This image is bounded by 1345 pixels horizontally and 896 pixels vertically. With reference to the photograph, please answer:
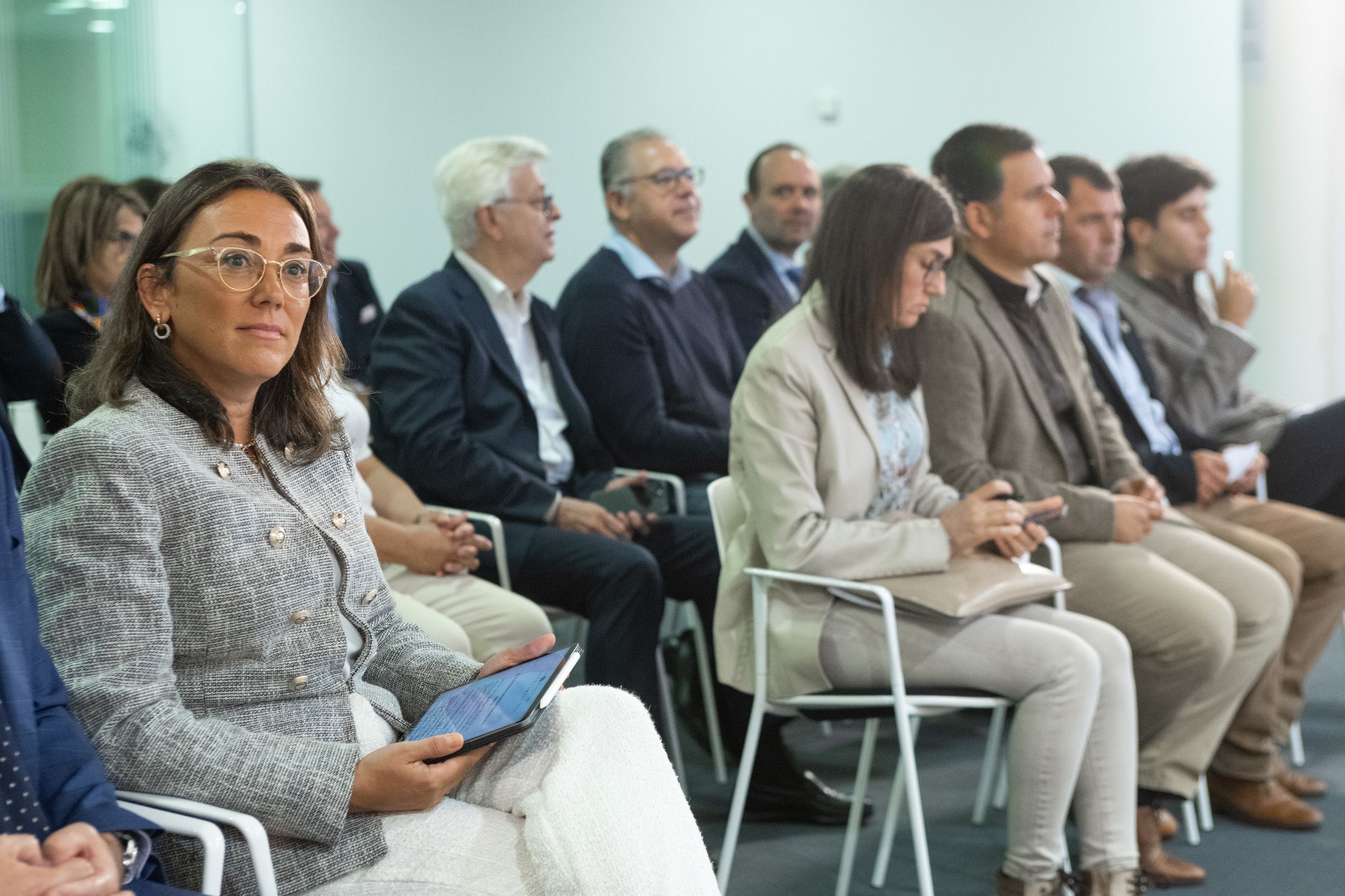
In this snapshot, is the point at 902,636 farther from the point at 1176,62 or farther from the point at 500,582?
the point at 1176,62

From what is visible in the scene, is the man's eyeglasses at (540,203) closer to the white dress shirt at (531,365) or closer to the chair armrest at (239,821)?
the white dress shirt at (531,365)

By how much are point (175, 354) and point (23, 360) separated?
143cm

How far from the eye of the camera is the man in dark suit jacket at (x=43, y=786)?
120cm

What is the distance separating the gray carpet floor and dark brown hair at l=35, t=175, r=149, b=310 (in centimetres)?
191

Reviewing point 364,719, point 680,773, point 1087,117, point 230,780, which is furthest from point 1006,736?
point 1087,117

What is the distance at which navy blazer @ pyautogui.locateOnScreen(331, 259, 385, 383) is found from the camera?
4.33 meters

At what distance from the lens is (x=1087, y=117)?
631cm

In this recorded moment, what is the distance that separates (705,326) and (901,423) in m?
1.28

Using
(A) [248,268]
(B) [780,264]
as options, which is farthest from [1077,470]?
(A) [248,268]

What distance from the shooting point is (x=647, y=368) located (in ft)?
11.8

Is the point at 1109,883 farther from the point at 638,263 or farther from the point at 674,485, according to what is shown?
the point at 638,263

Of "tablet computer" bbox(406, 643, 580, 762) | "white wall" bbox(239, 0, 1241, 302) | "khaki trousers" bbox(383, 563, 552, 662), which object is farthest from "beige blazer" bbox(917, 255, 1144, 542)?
"white wall" bbox(239, 0, 1241, 302)

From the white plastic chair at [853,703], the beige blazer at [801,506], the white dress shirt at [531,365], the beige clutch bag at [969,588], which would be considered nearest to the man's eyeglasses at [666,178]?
the white dress shirt at [531,365]

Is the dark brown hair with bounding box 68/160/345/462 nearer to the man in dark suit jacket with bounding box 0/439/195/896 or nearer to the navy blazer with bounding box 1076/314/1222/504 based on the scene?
the man in dark suit jacket with bounding box 0/439/195/896
